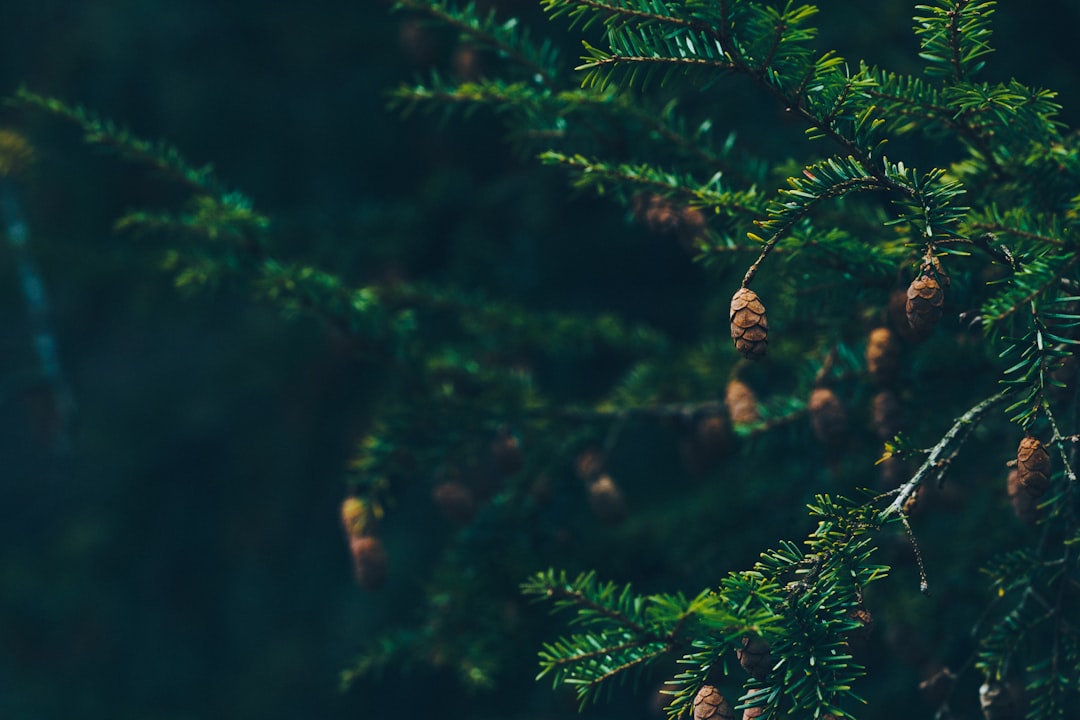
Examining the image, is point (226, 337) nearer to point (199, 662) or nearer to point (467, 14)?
point (199, 662)

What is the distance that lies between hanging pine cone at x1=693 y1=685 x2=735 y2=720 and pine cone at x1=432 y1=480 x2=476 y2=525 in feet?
2.30

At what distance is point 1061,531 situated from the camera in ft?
3.97

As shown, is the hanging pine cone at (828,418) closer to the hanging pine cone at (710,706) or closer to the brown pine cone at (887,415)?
the brown pine cone at (887,415)

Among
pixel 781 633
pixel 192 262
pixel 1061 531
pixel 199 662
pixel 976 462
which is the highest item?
pixel 192 262

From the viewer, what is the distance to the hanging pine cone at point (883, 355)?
1220 mm

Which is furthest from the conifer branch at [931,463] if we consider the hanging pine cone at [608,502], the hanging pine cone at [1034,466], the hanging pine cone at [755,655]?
the hanging pine cone at [608,502]

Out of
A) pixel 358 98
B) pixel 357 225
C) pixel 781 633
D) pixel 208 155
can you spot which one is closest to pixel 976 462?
pixel 781 633

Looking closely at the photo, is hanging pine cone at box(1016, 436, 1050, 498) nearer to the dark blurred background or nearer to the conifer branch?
the conifer branch

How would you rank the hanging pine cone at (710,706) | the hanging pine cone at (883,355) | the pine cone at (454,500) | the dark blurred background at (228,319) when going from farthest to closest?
the dark blurred background at (228,319) < the pine cone at (454,500) < the hanging pine cone at (883,355) < the hanging pine cone at (710,706)

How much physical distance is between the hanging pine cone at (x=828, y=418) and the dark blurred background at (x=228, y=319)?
31.5 inches

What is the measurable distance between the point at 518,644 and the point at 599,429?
418 millimetres

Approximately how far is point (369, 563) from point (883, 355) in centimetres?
86

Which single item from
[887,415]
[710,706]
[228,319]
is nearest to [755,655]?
[710,706]

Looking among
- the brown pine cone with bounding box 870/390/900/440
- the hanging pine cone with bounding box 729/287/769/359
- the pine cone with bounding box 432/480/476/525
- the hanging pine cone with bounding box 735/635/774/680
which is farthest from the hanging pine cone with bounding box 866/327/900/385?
the pine cone with bounding box 432/480/476/525
